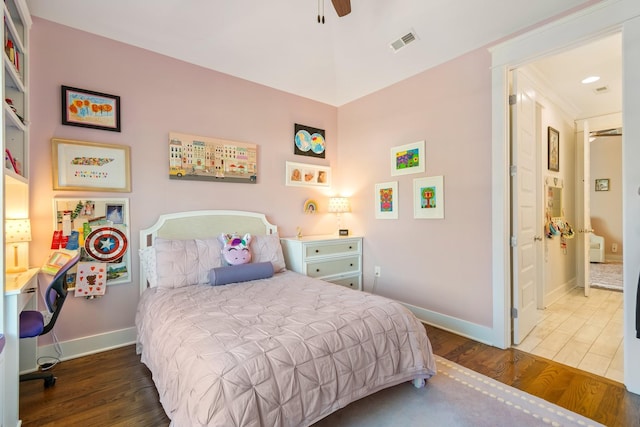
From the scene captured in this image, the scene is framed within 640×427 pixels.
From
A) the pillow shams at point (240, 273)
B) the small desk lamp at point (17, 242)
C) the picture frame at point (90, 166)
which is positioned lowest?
the pillow shams at point (240, 273)

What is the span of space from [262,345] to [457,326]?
2272 millimetres

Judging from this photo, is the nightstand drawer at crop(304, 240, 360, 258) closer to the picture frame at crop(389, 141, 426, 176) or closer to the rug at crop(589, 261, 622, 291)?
the picture frame at crop(389, 141, 426, 176)

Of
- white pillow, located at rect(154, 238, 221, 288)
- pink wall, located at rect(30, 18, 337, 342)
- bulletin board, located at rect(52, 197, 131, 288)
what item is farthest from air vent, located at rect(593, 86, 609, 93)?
bulletin board, located at rect(52, 197, 131, 288)

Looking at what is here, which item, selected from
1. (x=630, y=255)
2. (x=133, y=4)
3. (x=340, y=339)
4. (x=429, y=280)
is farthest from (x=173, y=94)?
(x=630, y=255)

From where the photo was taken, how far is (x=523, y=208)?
8.98ft

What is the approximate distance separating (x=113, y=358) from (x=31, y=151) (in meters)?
1.76

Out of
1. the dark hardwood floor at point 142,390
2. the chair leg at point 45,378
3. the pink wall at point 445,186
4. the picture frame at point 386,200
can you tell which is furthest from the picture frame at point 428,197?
the chair leg at point 45,378

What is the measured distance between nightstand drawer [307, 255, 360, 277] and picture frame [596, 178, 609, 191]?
6.29 meters

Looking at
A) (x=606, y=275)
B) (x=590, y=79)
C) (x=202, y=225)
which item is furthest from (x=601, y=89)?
(x=202, y=225)

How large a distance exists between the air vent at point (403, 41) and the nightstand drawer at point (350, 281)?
2601mm

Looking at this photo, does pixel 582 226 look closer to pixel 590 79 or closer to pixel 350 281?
pixel 590 79

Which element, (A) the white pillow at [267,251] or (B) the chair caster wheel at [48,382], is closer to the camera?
(B) the chair caster wheel at [48,382]

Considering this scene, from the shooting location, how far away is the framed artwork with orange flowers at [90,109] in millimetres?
2461

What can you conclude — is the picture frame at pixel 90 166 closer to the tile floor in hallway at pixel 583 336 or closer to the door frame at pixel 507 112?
the door frame at pixel 507 112
